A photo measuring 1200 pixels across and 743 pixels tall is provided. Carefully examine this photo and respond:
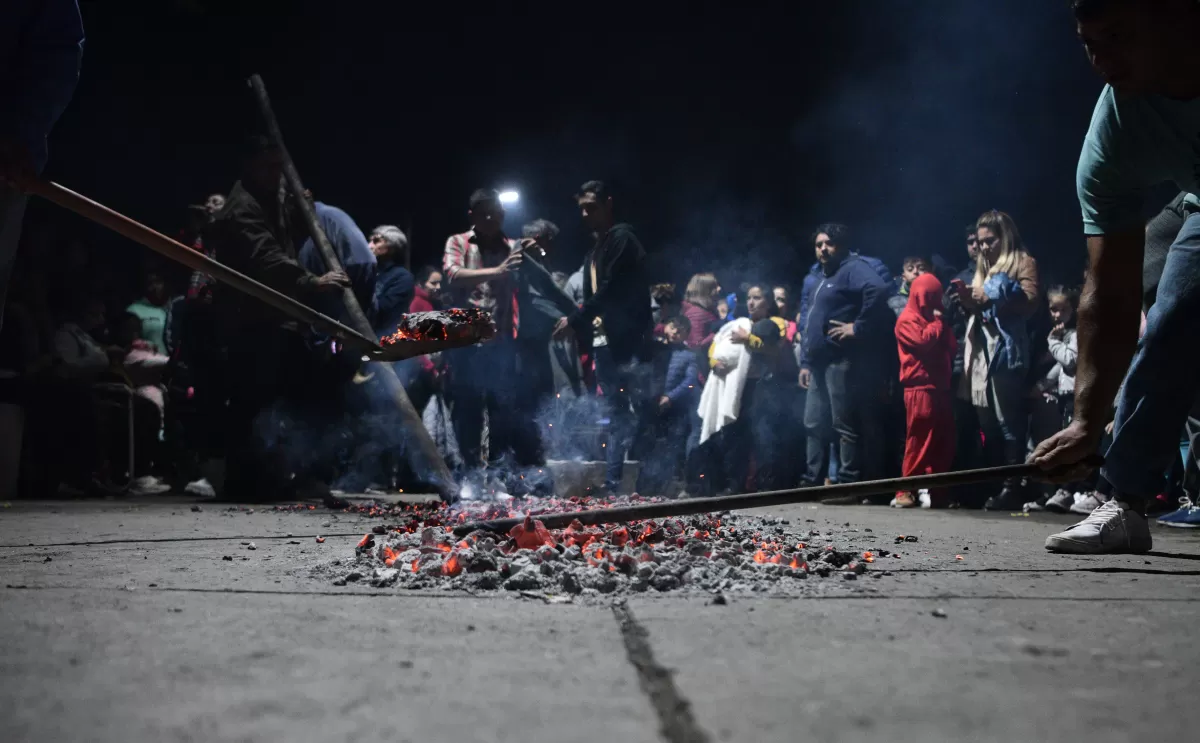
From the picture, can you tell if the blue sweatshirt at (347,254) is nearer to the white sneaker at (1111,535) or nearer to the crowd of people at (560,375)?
the crowd of people at (560,375)

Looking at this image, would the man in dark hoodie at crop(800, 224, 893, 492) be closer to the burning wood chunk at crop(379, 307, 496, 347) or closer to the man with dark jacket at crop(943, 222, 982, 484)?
the man with dark jacket at crop(943, 222, 982, 484)

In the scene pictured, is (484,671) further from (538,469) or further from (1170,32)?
(538,469)

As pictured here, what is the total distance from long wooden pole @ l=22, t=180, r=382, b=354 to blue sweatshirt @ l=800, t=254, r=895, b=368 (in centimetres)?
355

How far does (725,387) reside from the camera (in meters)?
7.23

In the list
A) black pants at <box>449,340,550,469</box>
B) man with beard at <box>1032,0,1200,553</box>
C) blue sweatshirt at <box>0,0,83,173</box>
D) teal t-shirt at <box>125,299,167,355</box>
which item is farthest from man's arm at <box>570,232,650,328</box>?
teal t-shirt at <box>125,299,167,355</box>

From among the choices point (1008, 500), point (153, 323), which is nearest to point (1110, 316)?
point (1008, 500)

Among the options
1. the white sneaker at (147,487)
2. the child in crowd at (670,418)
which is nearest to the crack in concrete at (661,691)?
the child in crowd at (670,418)

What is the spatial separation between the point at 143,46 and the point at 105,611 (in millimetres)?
9827

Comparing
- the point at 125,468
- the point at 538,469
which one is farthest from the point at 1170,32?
the point at 125,468

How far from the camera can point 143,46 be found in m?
9.78

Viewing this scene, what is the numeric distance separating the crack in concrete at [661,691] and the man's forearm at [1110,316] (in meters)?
1.86

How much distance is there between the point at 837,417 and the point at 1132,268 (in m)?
3.81

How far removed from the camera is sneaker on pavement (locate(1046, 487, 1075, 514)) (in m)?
5.70

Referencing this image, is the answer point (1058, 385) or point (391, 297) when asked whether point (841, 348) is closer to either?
point (1058, 385)
